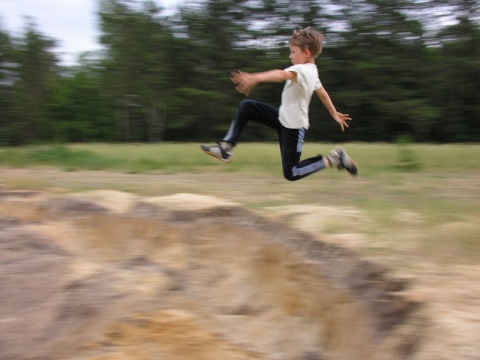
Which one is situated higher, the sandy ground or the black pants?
the black pants

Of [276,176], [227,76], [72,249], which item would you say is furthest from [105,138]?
[72,249]

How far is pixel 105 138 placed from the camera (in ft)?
58.9

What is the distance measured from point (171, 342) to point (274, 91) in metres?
11.1

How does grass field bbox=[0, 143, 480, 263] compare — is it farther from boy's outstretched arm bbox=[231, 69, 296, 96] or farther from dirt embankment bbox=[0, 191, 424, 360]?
boy's outstretched arm bbox=[231, 69, 296, 96]

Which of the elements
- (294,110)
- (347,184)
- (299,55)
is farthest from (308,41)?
(347,184)

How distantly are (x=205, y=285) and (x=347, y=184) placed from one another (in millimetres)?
2519

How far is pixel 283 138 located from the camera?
15.4 ft

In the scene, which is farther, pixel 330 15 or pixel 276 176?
pixel 330 15

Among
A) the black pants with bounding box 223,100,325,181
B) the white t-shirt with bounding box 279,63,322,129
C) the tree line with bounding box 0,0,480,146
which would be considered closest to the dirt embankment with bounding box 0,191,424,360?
the black pants with bounding box 223,100,325,181

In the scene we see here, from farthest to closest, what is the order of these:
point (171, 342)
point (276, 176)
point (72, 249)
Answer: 1. point (276, 176)
2. point (72, 249)
3. point (171, 342)

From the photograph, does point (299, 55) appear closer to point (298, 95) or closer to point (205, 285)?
point (298, 95)

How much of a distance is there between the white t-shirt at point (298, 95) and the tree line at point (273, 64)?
346 inches

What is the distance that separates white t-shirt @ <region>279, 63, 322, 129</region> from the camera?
4.28m

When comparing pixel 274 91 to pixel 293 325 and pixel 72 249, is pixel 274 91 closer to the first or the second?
pixel 72 249
